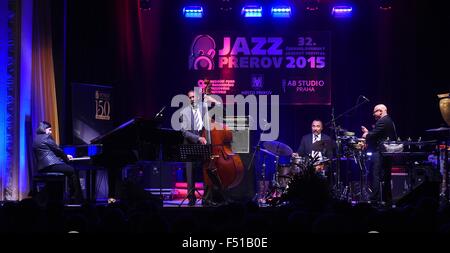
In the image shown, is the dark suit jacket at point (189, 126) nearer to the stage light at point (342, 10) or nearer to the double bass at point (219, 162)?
the double bass at point (219, 162)

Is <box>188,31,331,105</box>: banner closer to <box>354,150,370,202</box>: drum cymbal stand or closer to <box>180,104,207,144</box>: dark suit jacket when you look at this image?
<box>354,150,370,202</box>: drum cymbal stand

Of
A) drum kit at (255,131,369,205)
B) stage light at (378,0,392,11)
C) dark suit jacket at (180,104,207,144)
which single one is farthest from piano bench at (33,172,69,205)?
stage light at (378,0,392,11)

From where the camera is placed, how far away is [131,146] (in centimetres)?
884

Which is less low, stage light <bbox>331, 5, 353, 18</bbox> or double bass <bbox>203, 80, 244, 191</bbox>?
stage light <bbox>331, 5, 353, 18</bbox>

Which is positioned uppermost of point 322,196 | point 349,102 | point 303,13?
point 303,13

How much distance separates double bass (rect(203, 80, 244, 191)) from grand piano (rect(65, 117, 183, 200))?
2.34ft

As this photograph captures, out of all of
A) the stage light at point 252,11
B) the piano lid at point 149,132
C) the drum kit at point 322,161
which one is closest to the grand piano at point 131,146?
the piano lid at point 149,132

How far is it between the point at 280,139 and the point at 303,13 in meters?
3.02

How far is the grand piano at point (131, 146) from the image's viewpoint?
8461 millimetres

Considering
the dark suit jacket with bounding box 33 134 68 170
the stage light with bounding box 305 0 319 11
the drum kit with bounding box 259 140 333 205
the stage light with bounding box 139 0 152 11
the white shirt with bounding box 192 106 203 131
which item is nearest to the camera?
the white shirt with bounding box 192 106 203 131

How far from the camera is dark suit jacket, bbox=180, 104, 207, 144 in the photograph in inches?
360
